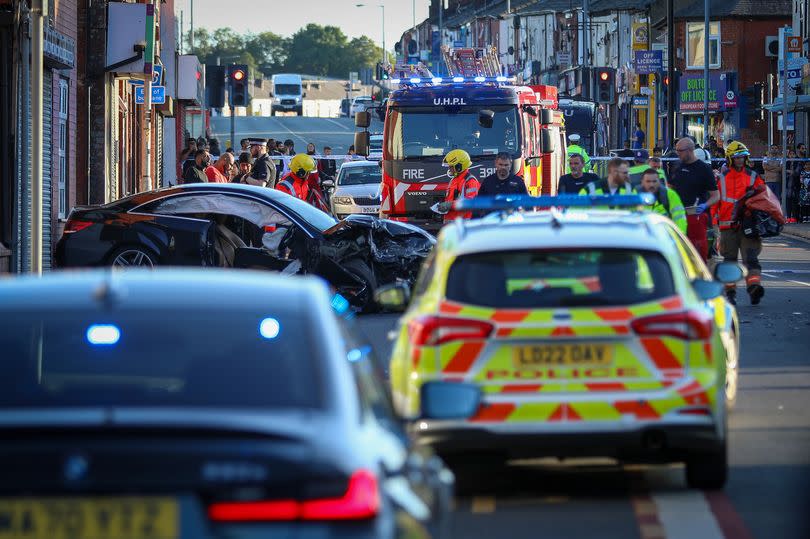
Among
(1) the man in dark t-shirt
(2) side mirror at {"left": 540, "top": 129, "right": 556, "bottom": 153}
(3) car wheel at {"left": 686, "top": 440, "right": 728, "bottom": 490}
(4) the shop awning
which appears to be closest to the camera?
(3) car wheel at {"left": 686, "top": 440, "right": 728, "bottom": 490}

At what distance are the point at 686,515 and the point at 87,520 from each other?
453cm

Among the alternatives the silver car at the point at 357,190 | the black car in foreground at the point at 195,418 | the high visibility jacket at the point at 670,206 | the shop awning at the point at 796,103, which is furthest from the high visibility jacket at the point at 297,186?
the shop awning at the point at 796,103

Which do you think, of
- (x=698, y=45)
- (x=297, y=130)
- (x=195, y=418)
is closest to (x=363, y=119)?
(x=195, y=418)

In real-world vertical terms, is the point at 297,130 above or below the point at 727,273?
above

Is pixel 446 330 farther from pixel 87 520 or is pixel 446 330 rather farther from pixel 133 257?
pixel 133 257

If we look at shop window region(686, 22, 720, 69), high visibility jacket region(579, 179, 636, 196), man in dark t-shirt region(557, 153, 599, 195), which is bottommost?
high visibility jacket region(579, 179, 636, 196)

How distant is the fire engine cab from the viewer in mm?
26609

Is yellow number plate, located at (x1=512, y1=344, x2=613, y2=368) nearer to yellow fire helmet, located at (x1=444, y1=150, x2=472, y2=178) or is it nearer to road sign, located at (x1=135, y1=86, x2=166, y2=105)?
yellow fire helmet, located at (x1=444, y1=150, x2=472, y2=178)

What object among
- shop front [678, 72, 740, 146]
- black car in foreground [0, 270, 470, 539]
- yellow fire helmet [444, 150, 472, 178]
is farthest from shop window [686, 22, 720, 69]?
black car in foreground [0, 270, 470, 539]

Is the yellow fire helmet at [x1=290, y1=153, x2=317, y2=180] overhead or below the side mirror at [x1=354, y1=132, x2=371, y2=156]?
below

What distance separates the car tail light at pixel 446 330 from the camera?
8.48 meters

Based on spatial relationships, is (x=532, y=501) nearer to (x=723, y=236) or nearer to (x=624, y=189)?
(x=624, y=189)

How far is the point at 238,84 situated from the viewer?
134 feet

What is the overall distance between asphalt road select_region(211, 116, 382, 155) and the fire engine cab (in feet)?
220
